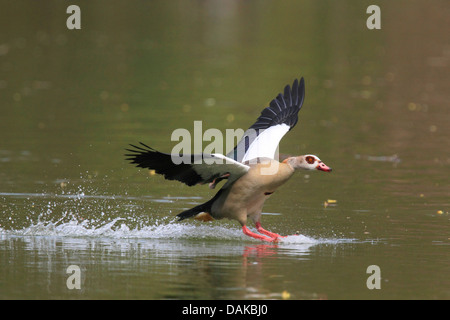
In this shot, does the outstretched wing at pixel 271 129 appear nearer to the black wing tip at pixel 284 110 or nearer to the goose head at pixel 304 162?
the black wing tip at pixel 284 110

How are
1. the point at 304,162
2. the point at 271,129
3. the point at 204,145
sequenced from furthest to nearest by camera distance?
the point at 204,145, the point at 271,129, the point at 304,162

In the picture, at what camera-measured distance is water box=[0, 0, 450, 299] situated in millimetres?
9453

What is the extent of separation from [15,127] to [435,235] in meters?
10.6

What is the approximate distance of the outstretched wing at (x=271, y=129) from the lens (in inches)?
488

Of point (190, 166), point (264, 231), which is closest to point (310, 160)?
point (264, 231)

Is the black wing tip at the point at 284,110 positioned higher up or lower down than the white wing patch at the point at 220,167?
higher up

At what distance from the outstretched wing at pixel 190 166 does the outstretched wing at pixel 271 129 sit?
901mm

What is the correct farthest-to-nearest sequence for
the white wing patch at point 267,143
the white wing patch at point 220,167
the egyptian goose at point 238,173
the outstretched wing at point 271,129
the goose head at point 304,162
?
the outstretched wing at point 271,129 → the white wing patch at point 267,143 → the goose head at point 304,162 → the egyptian goose at point 238,173 → the white wing patch at point 220,167

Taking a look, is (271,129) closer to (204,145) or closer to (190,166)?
(190,166)

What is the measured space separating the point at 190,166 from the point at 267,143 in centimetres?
178

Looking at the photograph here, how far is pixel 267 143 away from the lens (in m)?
12.5

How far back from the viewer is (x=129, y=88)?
25.6 metres

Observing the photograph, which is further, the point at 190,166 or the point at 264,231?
the point at 264,231

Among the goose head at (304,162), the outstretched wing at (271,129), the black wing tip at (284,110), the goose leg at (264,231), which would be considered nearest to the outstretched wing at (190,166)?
the goose head at (304,162)
